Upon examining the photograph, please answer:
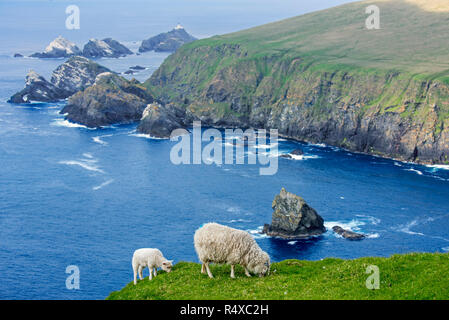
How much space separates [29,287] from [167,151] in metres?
89.0

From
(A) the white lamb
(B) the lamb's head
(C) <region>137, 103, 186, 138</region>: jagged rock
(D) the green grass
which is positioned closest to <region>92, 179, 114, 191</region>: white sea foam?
(C) <region>137, 103, 186, 138</region>: jagged rock

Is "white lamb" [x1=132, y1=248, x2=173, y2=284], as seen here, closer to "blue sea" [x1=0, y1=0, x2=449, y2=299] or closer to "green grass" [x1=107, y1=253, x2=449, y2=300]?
"green grass" [x1=107, y1=253, x2=449, y2=300]

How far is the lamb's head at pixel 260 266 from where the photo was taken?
3512 centimetres

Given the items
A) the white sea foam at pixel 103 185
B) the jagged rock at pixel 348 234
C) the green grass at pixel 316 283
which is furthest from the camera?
the white sea foam at pixel 103 185

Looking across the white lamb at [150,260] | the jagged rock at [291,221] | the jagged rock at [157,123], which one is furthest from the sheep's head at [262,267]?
the jagged rock at [157,123]

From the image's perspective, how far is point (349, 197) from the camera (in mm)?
122125

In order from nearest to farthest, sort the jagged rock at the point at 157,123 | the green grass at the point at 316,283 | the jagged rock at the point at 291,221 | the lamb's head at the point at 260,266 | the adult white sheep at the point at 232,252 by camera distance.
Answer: the green grass at the point at 316,283 < the lamb's head at the point at 260,266 < the adult white sheep at the point at 232,252 < the jagged rock at the point at 291,221 < the jagged rock at the point at 157,123

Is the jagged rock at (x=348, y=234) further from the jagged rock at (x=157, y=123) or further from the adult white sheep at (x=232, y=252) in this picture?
the jagged rock at (x=157, y=123)

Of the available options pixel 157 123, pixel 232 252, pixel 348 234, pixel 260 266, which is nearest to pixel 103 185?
pixel 157 123

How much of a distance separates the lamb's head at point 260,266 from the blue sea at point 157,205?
162 feet

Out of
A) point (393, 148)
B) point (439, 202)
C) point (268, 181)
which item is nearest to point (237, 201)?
point (268, 181)

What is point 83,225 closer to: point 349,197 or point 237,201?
point 237,201

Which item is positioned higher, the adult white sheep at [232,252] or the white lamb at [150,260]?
the adult white sheep at [232,252]

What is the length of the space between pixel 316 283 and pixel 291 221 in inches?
2730
